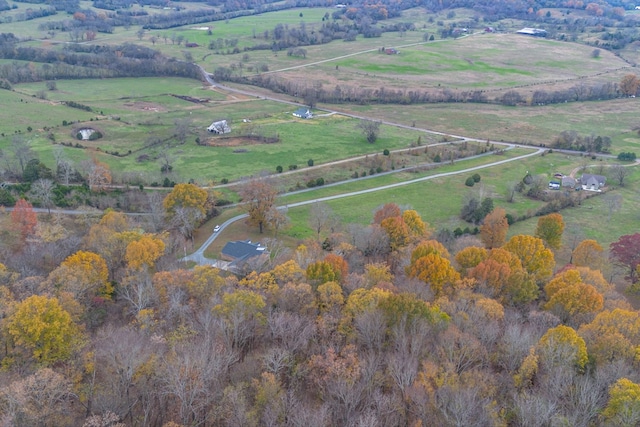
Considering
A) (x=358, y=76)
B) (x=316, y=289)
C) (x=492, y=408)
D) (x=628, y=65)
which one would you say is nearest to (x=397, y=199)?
(x=316, y=289)

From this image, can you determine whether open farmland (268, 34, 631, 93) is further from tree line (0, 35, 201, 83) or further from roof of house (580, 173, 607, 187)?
roof of house (580, 173, 607, 187)

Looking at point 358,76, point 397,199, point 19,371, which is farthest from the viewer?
point 358,76

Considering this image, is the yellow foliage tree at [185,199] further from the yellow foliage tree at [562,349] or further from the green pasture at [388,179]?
the yellow foliage tree at [562,349]

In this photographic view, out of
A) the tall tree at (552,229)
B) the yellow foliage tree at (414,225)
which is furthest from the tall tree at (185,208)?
the tall tree at (552,229)

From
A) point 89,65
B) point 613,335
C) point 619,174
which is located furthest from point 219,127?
point 613,335

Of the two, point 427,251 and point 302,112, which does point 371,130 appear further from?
point 427,251

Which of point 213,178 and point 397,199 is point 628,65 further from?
point 213,178
